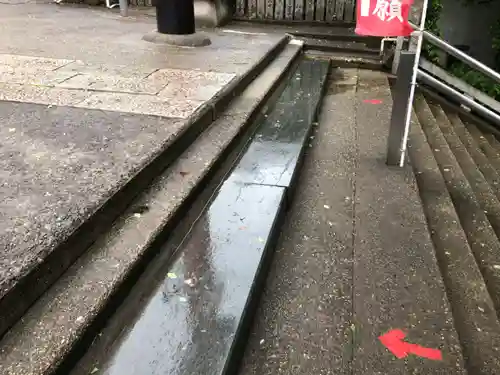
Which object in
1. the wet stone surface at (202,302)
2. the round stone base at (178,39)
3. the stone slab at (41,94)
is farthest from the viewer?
the round stone base at (178,39)

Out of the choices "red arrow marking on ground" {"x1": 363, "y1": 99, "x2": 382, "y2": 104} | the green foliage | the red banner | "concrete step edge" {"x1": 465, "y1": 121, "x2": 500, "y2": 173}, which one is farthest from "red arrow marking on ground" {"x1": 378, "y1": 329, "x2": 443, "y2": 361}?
the green foliage

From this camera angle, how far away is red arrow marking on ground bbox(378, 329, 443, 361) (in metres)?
1.94

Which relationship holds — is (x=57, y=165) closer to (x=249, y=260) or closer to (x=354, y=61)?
(x=249, y=260)

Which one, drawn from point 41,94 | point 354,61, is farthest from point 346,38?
point 41,94

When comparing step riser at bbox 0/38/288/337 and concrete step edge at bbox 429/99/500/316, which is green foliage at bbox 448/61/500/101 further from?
step riser at bbox 0/38/288/337

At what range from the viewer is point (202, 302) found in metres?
2.00

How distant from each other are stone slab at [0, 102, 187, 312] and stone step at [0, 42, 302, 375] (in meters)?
0.15

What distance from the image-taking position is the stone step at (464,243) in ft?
7.37

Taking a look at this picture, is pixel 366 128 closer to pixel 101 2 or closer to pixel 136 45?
pixel 136 45

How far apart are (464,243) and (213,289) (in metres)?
1.77

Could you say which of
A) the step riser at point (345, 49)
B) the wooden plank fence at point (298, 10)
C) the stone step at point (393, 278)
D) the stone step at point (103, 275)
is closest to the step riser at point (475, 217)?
the stone step at point (393, 278)

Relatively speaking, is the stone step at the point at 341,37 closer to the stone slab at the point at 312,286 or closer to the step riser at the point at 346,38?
the step riser at the point at 346,38

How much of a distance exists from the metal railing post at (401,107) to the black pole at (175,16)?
10.9ft

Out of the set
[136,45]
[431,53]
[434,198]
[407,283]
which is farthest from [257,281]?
[431,53]
